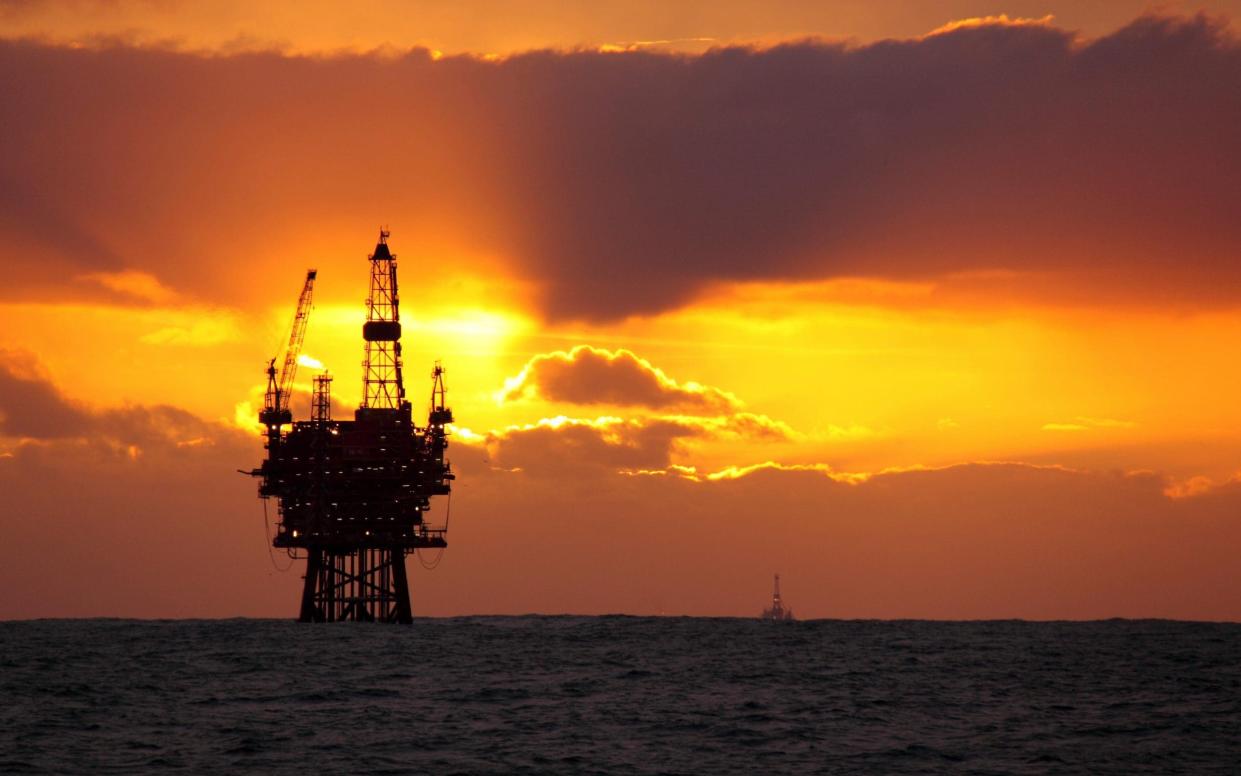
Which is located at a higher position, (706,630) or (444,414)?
(444,414)

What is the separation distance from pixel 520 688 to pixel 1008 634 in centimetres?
9147

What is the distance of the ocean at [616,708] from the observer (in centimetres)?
6569

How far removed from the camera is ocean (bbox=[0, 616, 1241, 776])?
216 ft

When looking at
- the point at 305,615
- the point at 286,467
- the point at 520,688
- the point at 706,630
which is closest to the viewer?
the point at 520,688

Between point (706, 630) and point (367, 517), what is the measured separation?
44355 mm

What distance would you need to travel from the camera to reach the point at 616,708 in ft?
279

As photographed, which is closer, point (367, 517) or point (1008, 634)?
point (367, 517)

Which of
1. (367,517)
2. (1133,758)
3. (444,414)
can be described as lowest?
(1133,758)

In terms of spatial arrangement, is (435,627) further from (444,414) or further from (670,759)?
(670,759)

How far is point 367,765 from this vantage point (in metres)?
64.1

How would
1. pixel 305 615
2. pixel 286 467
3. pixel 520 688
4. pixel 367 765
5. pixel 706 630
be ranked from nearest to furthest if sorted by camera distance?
pixel 367 765 → pixel 520 688 → pixel 286 467 → pixel 305 615 → pixel 706 630

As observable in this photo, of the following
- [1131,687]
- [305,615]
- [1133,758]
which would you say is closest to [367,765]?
[1133,758]

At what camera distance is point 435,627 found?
192m

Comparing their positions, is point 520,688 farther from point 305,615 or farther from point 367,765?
point 305,615
